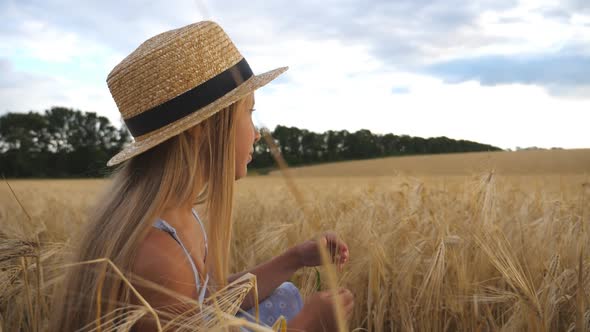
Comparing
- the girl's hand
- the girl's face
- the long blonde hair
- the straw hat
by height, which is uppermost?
the straw hat

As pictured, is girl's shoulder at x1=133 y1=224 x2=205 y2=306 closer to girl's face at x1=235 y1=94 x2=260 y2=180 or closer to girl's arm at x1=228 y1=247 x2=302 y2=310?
girl's face at x1=235 y1=94 x2=260 y2=180

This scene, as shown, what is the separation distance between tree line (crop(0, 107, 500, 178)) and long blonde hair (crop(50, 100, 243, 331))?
2922cm

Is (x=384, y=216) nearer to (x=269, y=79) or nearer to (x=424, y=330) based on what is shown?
(x=424, y=330)

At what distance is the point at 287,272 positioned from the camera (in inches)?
57.2

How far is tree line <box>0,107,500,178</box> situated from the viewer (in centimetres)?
3166

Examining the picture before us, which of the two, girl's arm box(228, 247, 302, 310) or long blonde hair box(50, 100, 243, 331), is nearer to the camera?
long blonde hair box(50, 100, 243, 331)

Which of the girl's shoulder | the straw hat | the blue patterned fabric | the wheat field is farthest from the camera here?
the blue patterned fabric

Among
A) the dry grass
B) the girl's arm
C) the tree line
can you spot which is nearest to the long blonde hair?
the girl's arm

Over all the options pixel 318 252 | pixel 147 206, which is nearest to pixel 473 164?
pixel 318 252

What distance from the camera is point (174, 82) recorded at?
123 cm

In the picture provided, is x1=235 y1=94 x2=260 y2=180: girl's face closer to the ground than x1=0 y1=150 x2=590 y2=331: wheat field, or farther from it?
farther from it

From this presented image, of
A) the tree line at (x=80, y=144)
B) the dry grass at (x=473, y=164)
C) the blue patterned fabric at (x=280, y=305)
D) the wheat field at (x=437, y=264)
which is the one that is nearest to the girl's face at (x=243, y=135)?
the wheat field at (x=437, y=264)

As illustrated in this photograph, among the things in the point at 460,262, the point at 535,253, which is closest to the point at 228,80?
the point at 460,262

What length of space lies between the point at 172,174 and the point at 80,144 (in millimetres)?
37191
